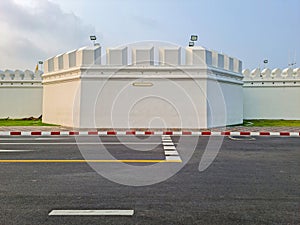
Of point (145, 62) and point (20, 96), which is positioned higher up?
point (145, 62)

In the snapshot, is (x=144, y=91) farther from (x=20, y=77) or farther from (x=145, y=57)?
(x=20, y=77)

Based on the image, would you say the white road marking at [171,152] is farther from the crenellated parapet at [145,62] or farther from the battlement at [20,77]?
the battlement at [20,77]

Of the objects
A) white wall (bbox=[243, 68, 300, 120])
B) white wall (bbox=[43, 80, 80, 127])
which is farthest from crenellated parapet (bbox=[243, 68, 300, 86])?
white wall (bbox=[43, 80, 80, 127])

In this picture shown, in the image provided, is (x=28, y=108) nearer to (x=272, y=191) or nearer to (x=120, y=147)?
(x=120, y=147)

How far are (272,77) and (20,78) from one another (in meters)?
19.8

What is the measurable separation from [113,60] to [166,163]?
10.6 m

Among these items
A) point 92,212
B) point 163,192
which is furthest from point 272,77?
point 92,212

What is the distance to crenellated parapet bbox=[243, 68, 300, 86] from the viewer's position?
77.5 feet

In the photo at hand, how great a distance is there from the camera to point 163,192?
5.39m

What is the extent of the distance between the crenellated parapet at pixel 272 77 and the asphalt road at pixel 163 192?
1591cm

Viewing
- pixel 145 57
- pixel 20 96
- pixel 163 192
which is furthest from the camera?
pixel 20 96

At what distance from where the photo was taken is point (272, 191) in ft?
17.9

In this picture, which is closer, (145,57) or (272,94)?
(145,57)

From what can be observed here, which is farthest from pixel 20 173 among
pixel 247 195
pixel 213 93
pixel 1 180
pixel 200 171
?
pixel 213 93
